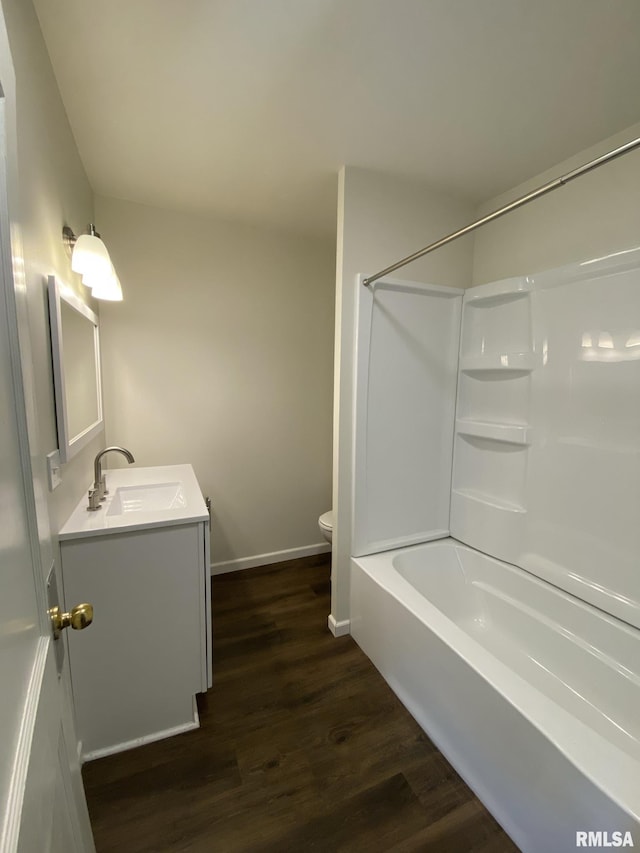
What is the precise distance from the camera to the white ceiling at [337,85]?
1.07 meters

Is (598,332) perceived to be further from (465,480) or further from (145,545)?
(145,545)

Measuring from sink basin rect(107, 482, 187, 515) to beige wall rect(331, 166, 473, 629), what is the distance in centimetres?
82

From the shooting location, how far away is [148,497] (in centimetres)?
185

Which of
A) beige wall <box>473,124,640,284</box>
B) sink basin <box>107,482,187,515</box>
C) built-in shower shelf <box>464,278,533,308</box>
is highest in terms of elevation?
beige wall <box>473,124,640,284</box>

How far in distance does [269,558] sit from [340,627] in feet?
2.98

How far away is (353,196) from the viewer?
1824 millimetres

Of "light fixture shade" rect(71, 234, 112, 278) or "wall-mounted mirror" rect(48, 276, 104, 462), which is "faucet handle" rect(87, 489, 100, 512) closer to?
"wall-mounted mirror" rect(48, 276, 104, 462)

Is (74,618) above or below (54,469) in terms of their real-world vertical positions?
below

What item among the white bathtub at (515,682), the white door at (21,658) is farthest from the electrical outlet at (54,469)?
the white bathtub at (515,682)

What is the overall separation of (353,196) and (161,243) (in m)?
1.24

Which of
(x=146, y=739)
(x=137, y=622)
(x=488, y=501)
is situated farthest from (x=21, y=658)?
(x=488, y=501)

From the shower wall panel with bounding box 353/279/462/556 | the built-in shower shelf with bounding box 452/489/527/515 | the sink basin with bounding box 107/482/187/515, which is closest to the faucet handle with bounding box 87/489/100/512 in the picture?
the sink basin with bounding box 107/482/187/515

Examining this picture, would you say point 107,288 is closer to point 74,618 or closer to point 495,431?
point 74,618

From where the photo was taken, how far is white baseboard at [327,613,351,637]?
6.79ft
